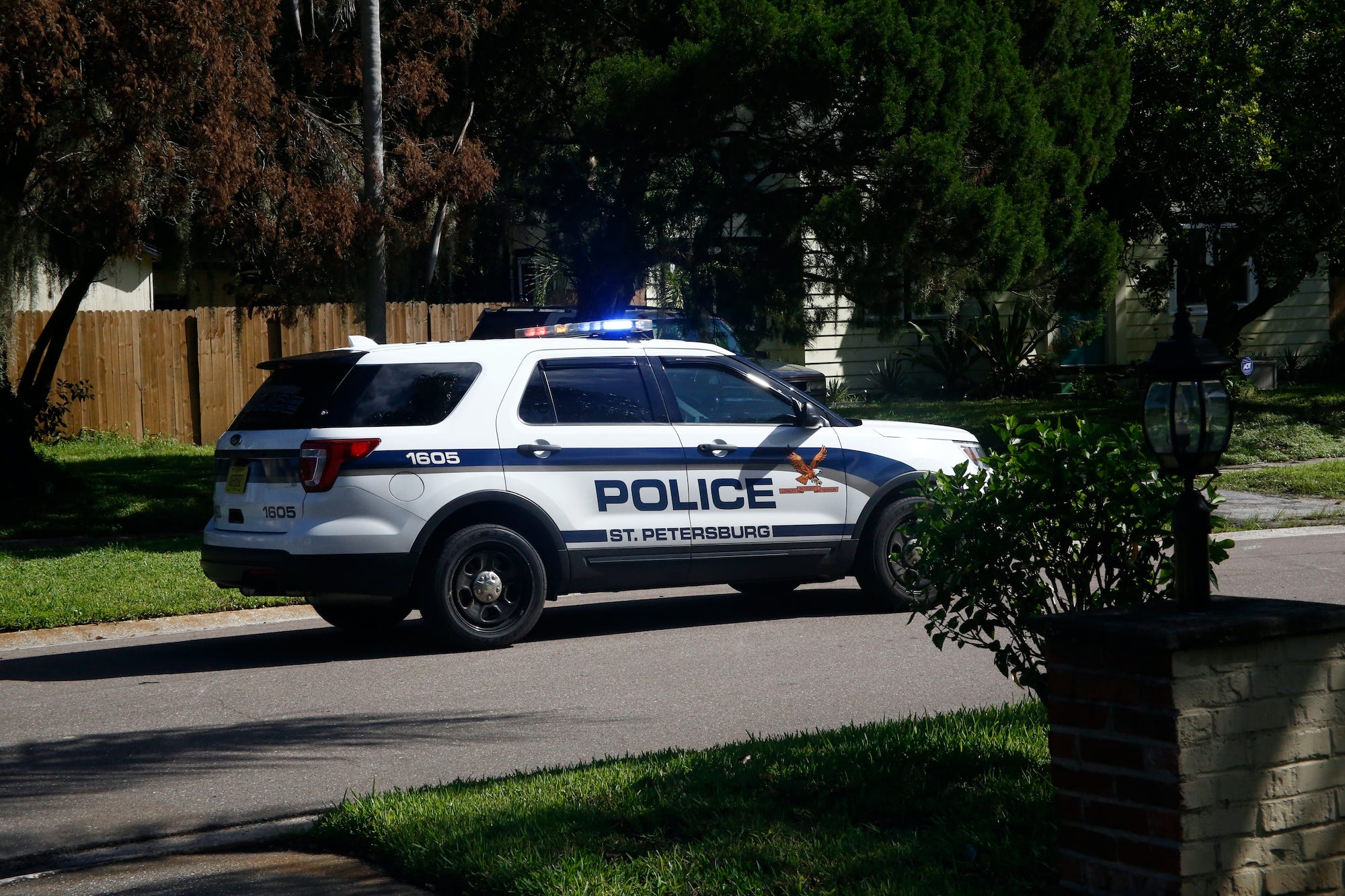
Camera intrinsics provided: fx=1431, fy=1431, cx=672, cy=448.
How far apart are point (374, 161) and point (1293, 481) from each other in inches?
421

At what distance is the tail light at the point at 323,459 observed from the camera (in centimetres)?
851

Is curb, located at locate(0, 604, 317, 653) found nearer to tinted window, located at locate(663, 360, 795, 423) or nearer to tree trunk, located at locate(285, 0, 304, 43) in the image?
tinted window, located at locate(663, 360, 795, 423)

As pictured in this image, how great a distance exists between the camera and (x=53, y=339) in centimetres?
1655

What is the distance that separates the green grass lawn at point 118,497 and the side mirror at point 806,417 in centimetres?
737

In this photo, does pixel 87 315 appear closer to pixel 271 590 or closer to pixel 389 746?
pixel 271 590

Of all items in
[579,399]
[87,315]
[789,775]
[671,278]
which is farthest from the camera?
[87,315]

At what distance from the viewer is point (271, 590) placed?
8.60 metres

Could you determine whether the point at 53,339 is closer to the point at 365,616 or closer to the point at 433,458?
the point at 365,616

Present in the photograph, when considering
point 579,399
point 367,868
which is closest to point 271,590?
point 579,399

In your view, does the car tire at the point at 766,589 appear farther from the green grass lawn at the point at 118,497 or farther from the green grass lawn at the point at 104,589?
the green grass lawn at the point at 118,497

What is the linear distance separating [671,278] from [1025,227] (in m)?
4.16

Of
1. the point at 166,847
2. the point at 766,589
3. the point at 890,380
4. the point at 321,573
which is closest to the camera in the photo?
the point at 166,847

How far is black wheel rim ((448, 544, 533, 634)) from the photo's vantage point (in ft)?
29.0

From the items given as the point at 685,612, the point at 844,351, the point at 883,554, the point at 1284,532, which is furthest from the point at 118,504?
the point at 844,351
